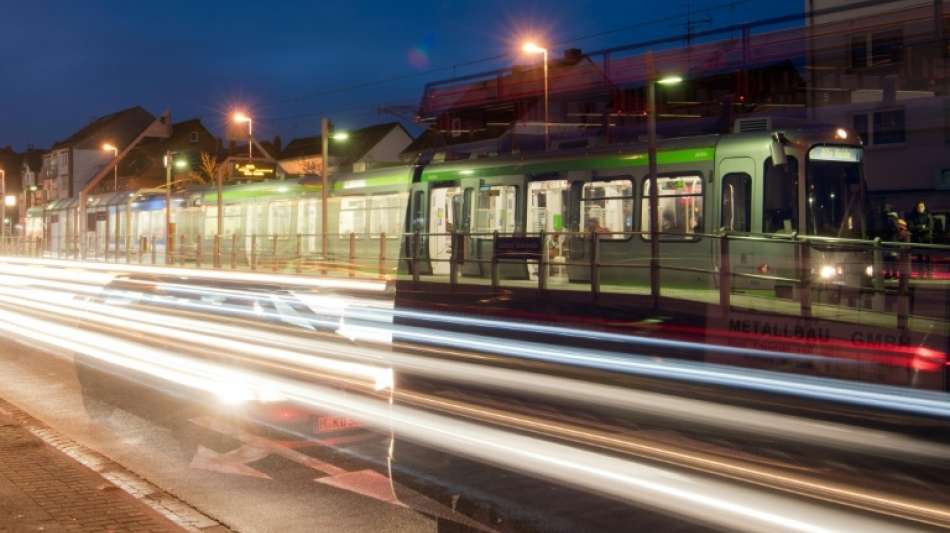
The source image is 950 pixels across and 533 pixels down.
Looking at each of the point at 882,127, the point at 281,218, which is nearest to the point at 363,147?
the point at 281,218

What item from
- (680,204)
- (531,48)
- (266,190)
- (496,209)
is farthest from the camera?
(266,190)

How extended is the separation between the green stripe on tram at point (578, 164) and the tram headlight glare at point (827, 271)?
16.3 ft

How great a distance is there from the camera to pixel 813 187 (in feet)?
68.6

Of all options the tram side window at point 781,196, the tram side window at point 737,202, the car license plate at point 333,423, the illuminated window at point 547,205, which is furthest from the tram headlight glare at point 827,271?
the car license plate at point 333,423

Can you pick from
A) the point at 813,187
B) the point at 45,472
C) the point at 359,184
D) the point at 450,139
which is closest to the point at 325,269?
the point at 359,184

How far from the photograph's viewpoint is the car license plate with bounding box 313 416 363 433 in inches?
373

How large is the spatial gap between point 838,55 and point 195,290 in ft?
119

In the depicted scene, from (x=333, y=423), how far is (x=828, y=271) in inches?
431

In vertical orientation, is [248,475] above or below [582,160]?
below

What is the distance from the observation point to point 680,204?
22.8m

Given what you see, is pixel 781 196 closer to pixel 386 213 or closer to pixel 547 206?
pixel 547 206

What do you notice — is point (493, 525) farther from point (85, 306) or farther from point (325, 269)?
point (325, 269)

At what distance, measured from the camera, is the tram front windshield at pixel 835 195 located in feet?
68.6

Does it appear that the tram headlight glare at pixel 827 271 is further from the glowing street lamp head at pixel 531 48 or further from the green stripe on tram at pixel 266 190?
the green stripe on tram at pixel 266 190
